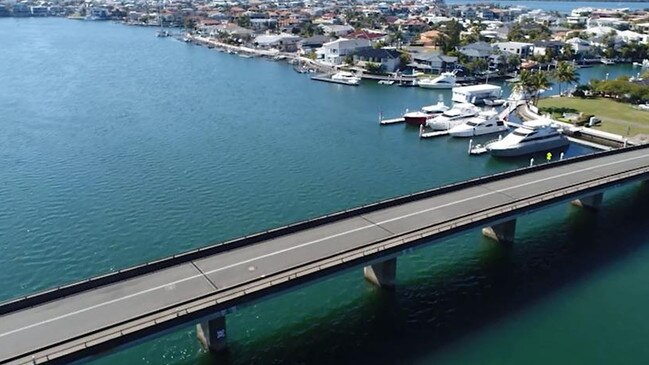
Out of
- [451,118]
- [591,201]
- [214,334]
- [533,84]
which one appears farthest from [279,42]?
[214,334]

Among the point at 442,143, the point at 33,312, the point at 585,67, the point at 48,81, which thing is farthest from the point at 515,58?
the point at 33,312

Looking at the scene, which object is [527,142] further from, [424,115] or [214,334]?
[214,334]

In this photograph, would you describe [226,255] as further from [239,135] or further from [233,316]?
[239,135]

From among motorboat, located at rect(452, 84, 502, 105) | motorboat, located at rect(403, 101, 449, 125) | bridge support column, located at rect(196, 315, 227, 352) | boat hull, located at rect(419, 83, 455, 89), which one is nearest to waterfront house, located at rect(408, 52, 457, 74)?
boat hull, located at rect(419, 83, 455, 89)

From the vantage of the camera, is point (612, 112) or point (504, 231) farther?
point (612, 112)

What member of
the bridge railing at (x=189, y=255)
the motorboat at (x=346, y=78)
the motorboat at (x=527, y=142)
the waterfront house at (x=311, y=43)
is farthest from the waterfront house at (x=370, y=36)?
the bridge railing at (x=189, y=255)

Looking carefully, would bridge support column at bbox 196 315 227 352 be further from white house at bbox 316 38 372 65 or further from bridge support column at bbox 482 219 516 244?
white house at bbox 316 38 372 65
